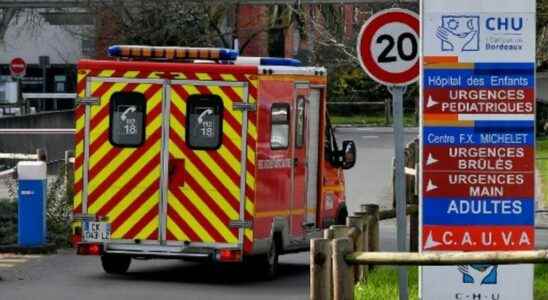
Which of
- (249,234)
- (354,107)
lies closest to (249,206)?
(249,234)

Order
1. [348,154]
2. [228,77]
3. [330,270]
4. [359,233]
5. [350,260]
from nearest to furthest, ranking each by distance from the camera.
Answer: [350,260]
[330,270]
[359,233]
[228,77]
[348,154]

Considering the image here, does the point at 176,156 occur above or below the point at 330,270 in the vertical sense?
above

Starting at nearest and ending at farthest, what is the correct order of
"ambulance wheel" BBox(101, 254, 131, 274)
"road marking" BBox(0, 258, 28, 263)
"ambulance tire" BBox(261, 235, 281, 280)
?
"ambulance tire" BBox(261, 235, 281, 280) → "ambulance wheel" BBox(101, 254, 131, 274) → "road marking" BBox(0, 258, 28, 263)

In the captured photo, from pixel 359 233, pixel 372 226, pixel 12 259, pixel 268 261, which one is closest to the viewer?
pixel 359 233

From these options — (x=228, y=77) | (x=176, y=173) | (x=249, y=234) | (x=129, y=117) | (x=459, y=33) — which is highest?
(x=459, y=33)

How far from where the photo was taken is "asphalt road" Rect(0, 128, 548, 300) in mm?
15547

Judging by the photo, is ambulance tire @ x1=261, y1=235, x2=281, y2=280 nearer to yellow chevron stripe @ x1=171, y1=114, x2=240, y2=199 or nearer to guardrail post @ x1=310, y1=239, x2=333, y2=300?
yellow chevron stripe @ x1=171, y1=114, x2=240, y2=199

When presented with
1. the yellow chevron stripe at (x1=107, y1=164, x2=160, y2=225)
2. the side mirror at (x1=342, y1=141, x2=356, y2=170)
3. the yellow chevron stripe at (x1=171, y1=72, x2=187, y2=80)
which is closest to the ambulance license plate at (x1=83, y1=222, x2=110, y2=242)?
the yellow chevron stripe at (x1=107, y1=164, x2=160, y2=225)

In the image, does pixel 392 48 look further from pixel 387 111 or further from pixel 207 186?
pixel 387 111

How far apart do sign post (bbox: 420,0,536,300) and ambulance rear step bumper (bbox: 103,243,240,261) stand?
16.5ft

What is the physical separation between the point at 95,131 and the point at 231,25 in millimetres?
42740

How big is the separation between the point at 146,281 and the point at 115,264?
843 mm

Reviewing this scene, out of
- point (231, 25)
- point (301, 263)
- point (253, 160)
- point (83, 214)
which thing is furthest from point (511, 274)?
point (231, 25)

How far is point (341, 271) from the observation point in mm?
10742
